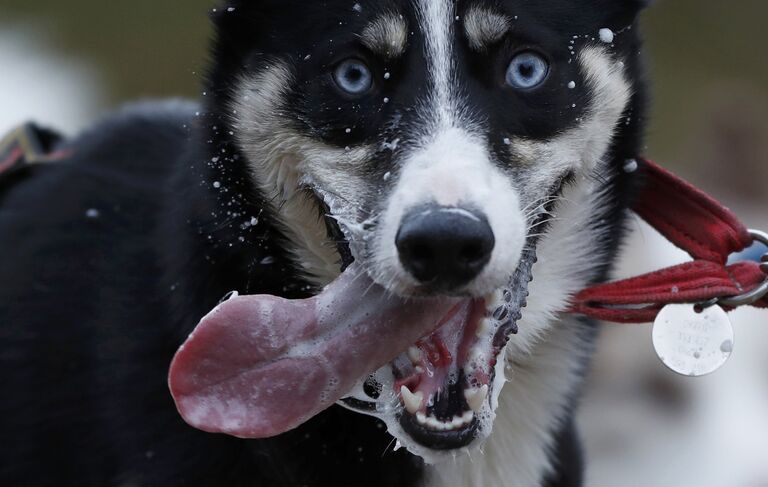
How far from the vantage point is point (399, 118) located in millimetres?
1940

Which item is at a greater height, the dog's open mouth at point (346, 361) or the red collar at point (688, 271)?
the red collar at point (688, 271)

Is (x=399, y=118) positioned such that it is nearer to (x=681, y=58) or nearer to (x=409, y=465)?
(x=409, y=465)

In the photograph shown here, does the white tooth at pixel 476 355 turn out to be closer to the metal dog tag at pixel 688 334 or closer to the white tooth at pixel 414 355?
the white tooth at pixel 414 355

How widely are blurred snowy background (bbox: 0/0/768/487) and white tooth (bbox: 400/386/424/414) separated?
2.75 ft

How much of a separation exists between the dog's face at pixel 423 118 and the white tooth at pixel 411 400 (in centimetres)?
16

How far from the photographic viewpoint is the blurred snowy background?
3930mm

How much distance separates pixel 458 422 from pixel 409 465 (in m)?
0.31

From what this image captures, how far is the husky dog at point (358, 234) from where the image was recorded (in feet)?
6.13

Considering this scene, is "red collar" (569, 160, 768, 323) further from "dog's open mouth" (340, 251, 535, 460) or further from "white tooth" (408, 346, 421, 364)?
"white tooth" (408, 346, 421, 364)

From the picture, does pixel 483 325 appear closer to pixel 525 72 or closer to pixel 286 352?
pixel 286 352

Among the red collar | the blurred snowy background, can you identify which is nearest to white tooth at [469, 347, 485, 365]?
the red collar

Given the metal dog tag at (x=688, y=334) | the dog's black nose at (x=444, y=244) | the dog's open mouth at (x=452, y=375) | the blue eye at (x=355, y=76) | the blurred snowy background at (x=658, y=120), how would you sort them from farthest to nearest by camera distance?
the blurred snowy background at (x=658, y=120)
the metal dog tag at (x=688, y=334)
the blue eye at (x=355, y=76)
the dog's open mouth at (x=452, y=375)
the dog's black nose at (x=444, y=244)

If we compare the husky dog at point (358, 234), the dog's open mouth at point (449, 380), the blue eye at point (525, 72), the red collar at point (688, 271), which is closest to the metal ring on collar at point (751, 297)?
the red collar at point (688, 271)

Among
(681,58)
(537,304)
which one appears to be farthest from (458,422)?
(681,58)
